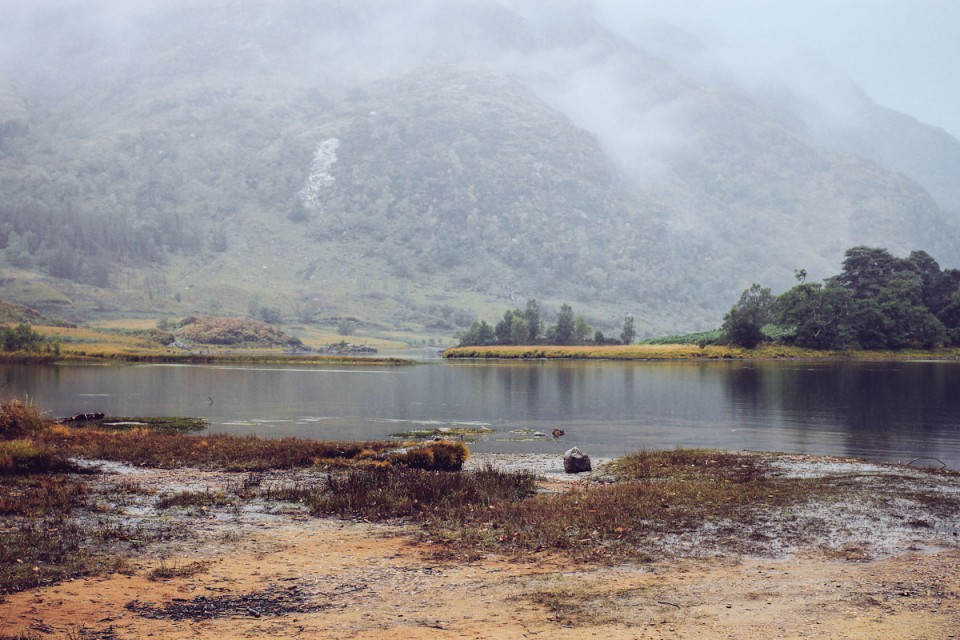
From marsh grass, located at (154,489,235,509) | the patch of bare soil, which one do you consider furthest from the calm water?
the patch of bare soil

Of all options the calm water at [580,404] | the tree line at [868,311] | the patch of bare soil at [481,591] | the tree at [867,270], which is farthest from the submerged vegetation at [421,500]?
the tree at [867,270]

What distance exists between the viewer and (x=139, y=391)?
3287 inches

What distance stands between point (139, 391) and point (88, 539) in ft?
231

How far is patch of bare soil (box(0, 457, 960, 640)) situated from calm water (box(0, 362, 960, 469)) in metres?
24.6

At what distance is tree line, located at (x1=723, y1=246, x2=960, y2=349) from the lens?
156750mm

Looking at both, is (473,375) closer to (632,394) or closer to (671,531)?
(632,394)

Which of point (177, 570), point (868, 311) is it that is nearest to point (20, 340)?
point (177, 570)

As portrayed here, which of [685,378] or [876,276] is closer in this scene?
[685,378]

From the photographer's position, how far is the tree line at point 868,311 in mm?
156750

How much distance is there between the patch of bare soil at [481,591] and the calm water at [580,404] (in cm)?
2459

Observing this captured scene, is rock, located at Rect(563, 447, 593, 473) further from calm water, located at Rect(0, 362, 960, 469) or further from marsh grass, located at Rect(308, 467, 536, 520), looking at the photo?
calm water, located at Rect(0, 362, 960, 469)

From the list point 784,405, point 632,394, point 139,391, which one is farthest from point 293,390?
point 784,405

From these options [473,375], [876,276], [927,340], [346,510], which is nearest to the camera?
[346,510]

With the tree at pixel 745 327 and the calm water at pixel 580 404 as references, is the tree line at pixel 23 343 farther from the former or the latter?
the tree at pixel 745 327
